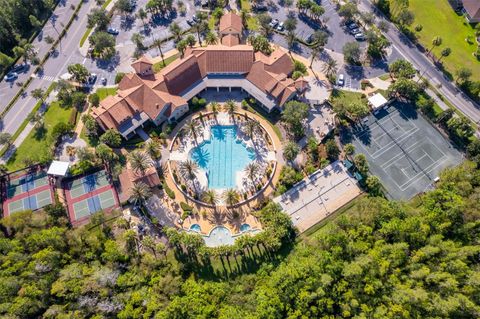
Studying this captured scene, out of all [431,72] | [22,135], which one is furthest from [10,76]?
[431,72]

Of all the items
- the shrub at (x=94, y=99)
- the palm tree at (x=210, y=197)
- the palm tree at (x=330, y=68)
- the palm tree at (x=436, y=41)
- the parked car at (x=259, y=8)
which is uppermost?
the parked car at (x=259, y=8)

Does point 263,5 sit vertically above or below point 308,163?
above

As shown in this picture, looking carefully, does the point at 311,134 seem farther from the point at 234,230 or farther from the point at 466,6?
the point at 466,6

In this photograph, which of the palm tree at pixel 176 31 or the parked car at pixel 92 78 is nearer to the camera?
the parked car at pixel 92 78

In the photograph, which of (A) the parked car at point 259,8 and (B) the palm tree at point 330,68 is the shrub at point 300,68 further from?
(A) the parked car at point 259,8

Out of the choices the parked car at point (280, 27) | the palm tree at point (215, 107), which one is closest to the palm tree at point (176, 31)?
the palm tree at point (215, 107)

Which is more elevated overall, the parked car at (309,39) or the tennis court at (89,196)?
the parked car at (309,39)

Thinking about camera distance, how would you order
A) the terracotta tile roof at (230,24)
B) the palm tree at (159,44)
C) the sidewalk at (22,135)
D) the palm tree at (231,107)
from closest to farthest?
the sidewalk at (22,135) < the palm tree at (231,107) < the palm tree at (159,44) < the terracotta tile roof at (230,24)

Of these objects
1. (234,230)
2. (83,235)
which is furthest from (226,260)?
(83,235)
